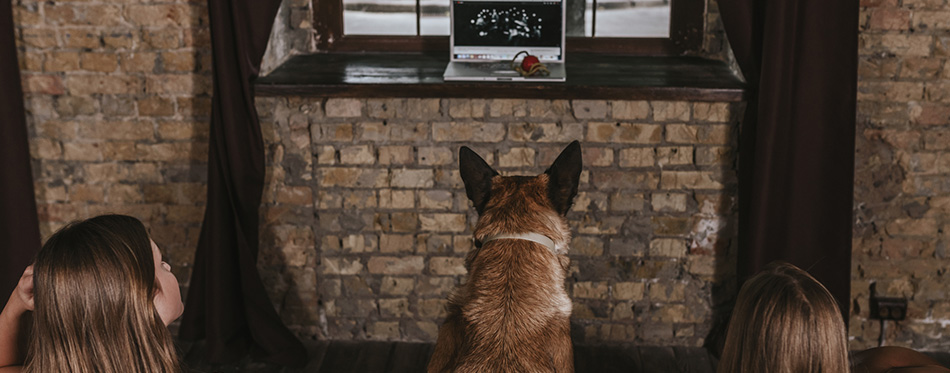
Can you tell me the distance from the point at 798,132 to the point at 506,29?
3.87 feet

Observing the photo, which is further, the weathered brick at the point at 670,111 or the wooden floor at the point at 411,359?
the wooden floor at the point at 411,359

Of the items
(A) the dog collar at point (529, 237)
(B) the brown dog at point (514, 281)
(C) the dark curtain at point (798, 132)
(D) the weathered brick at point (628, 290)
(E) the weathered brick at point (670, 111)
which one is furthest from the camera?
(D) the weathered brick at point (628, 290)

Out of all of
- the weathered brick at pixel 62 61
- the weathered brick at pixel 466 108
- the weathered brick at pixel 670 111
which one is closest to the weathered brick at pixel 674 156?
the weathered brick at pixel 670 111

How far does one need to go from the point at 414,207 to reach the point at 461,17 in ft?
2.59

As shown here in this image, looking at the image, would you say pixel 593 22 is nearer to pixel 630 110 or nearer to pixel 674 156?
pixel 630 110

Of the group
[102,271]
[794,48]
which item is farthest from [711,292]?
[102,271]

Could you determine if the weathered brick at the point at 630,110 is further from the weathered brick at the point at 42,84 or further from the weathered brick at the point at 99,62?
the weathered brick at the point at 42,84

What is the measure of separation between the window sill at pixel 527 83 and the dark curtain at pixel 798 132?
0.54 ft

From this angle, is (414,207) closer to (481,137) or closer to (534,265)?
(481,137)

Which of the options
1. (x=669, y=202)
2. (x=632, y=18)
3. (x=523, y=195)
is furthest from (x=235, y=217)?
(x=632, y=18)

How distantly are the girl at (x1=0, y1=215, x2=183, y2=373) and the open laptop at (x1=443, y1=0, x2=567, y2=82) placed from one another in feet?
5.80

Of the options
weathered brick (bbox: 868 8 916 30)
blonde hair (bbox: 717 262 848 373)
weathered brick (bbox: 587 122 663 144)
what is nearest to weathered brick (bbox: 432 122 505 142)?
weathered brick (bbox: 587 122 663 144)

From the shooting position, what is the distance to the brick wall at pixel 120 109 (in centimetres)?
318

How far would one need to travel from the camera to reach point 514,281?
207 cm
